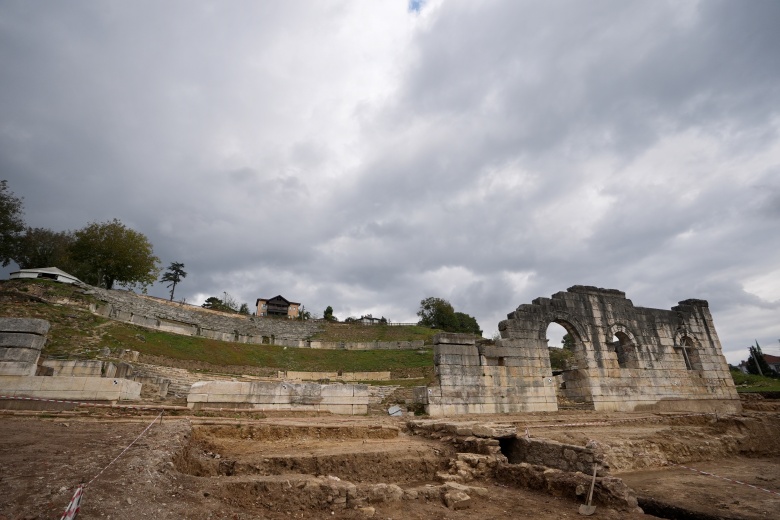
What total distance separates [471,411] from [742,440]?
23.5 feet

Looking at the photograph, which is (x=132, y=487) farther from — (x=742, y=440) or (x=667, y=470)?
(x=742, y=440)

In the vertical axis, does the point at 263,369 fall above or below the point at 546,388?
above

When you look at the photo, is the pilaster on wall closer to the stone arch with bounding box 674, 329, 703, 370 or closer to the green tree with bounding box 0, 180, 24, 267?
the stone arch with bounding box 674, 329, 703, 370

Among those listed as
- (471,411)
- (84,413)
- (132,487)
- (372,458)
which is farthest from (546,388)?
(84,413)

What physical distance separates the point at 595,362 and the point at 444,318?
54524 millimetres

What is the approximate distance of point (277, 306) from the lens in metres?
78.1

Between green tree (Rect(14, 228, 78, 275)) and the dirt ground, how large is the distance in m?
50.8

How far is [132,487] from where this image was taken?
4.10m

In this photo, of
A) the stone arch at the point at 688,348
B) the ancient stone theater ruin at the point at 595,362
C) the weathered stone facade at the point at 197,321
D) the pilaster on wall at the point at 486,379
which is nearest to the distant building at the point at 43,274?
the weathered stone facade at the point at 197,321

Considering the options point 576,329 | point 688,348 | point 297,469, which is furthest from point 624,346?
point 297,469

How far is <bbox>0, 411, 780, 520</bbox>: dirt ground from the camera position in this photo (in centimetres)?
407

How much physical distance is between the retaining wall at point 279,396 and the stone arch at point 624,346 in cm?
1111

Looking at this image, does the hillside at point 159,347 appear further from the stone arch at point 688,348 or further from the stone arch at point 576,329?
the stone arch at point 576,329

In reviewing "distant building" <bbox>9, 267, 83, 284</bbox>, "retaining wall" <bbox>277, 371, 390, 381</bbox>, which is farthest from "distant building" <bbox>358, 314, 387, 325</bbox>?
"distant building" <bbox>9, 267, 83, 284</bbox>
